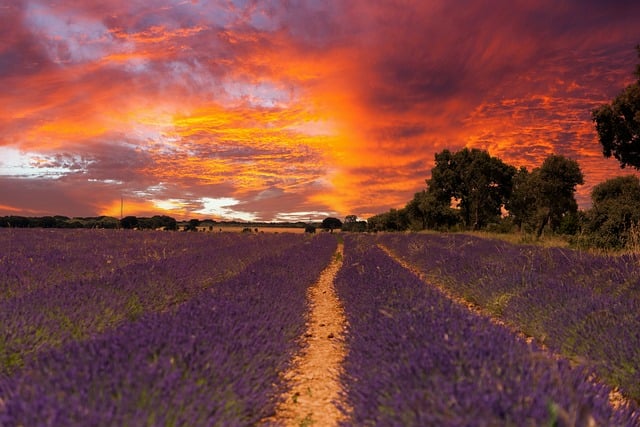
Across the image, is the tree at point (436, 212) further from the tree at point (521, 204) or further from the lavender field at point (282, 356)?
the lavender field at point (282, 356)

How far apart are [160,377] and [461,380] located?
5.11ft

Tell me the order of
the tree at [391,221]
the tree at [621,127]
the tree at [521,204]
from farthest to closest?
the tree at [391,221]
the tree at [521,204]
the tree at [621,127]

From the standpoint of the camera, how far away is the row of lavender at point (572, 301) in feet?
12.6

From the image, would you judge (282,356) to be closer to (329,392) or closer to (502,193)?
(329,392)

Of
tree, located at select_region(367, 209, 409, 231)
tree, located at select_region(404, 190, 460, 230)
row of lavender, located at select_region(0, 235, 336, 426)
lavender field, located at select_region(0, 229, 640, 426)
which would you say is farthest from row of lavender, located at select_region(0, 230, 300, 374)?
tree, located at select_region(367, 209, 409, 231)

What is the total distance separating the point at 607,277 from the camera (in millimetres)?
6727

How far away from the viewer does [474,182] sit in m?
40.9

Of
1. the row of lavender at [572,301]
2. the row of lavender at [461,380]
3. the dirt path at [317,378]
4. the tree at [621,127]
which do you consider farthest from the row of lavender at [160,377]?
the tree at [621,127]

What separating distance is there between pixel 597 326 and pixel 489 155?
39508 millimetres

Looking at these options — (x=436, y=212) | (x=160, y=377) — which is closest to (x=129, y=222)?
(x=436, y=212)

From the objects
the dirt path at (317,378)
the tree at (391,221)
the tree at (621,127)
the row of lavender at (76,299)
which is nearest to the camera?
the dirt path at (317,378)

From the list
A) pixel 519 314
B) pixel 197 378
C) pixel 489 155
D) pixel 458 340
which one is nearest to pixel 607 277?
pixel 519 314

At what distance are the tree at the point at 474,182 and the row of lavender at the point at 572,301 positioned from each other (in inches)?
1264

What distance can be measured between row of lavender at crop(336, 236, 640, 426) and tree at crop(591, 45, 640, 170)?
59.7ft
